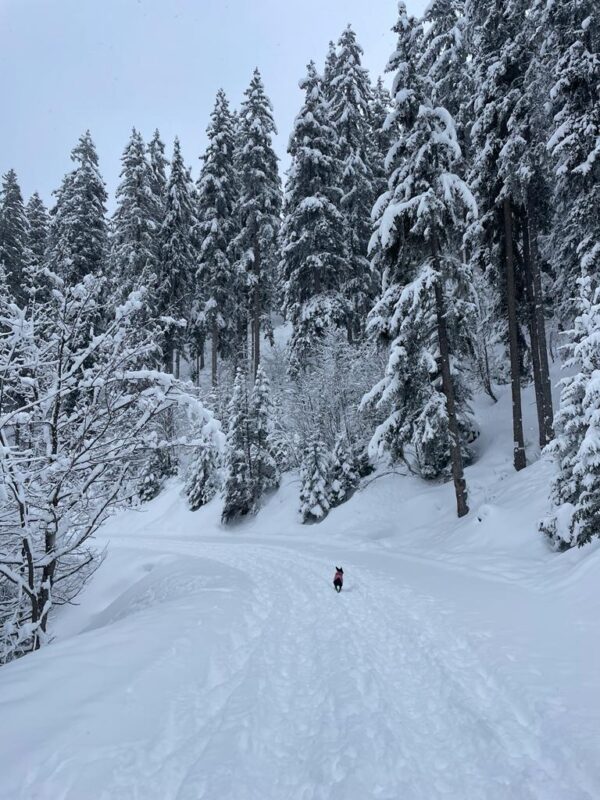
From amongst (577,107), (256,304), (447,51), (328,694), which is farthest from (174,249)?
(328,694)

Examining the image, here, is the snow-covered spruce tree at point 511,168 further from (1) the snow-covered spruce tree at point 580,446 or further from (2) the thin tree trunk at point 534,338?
(1) the snow-covered spruce tree at point 580,446

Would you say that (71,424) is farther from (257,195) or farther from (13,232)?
(13,232)

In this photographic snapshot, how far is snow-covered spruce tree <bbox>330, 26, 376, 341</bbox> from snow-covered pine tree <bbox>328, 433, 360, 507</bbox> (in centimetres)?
909

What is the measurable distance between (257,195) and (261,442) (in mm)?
16318

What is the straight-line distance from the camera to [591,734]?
3842 mm

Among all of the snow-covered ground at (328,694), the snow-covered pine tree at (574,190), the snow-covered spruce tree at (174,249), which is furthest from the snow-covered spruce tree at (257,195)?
the snow-covered ground at (328,694)

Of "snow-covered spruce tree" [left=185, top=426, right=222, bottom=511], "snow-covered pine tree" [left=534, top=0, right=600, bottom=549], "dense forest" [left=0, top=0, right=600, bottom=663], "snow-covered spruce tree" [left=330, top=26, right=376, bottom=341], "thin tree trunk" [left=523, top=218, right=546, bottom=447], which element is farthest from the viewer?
"snow-covered spruce tree" [left=330, top=26, right=376, bottom=341]

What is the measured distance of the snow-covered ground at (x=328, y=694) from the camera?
11.4ft

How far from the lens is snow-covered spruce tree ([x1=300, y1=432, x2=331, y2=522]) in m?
21.9

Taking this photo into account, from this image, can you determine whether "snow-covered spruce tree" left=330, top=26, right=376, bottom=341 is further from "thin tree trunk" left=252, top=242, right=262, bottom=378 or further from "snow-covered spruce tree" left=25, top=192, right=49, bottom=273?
"snow-covered spruce tree" left=25, top=192, right=49, bottom=273

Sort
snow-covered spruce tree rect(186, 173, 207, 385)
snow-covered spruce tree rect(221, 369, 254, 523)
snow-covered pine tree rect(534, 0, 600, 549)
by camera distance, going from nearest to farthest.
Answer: snow-covered pine tree rect(534, 0, 600, 549) < snow-covered spruce tree rect(221, 369, 254, 523) < snow-covered spruce tree rect(186, 173, 207, 385)

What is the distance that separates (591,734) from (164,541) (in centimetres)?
2041

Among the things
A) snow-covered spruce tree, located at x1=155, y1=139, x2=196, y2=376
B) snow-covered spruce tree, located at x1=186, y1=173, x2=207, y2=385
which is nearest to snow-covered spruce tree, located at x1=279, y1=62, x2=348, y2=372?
snow-covered spruce tree, located at x1=186, y1=173, x2=207, y2=385

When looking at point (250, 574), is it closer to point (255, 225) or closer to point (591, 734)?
point (591, 734)
